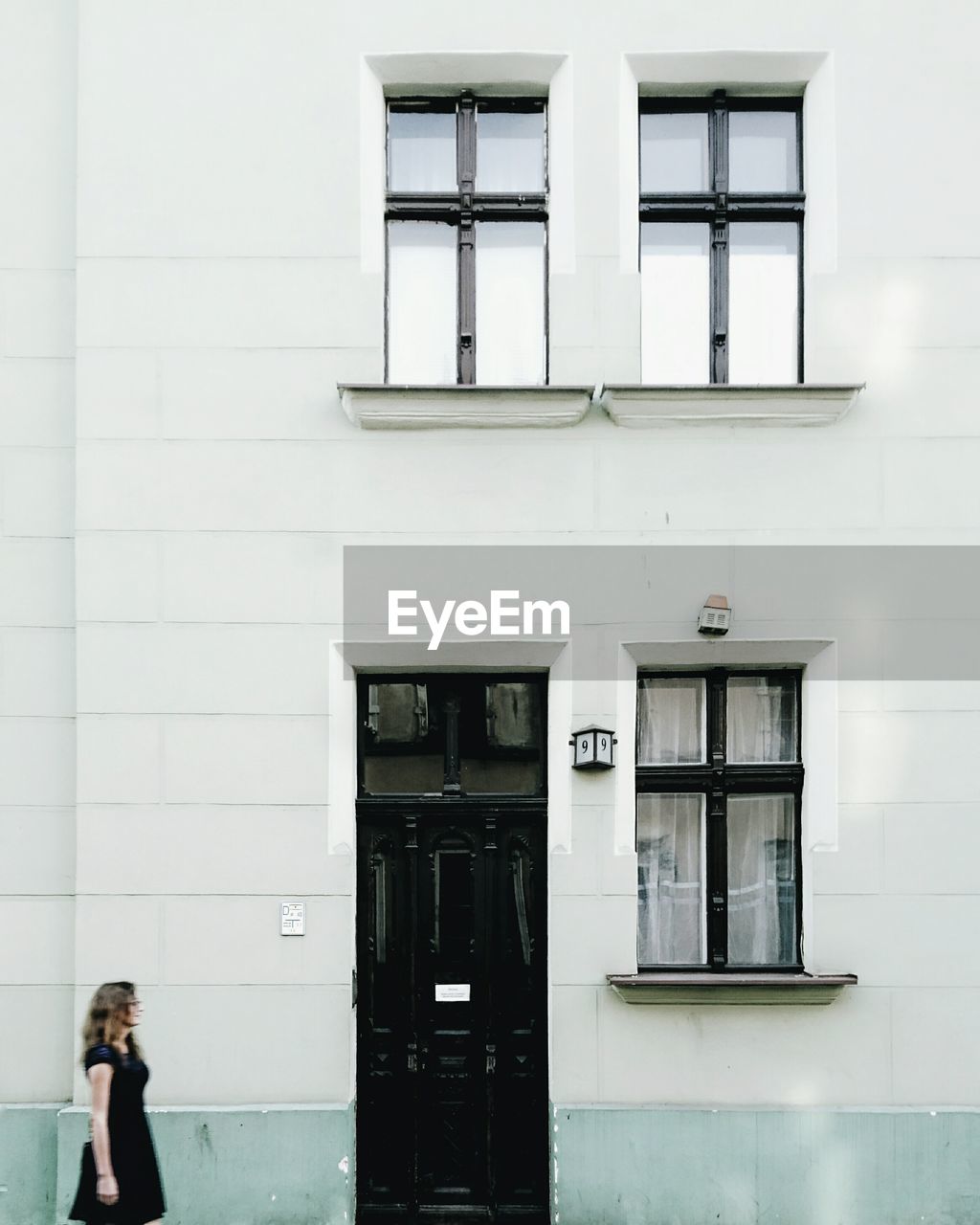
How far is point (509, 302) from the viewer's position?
20.8 ft

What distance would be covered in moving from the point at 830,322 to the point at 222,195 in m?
3.24

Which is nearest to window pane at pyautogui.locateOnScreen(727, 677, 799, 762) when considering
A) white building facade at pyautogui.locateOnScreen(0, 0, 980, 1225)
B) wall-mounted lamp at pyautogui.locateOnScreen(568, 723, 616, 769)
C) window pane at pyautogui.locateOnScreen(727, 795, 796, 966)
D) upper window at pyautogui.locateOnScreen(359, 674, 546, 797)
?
white building facade at pyautogui.locateOnScreen(0, 0, 980, 1225)

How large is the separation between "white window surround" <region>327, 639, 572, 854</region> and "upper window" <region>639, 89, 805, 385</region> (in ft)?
5.40

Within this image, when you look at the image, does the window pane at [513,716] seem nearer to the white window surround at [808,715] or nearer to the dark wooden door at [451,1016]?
the dark wooden door at [451,1016]

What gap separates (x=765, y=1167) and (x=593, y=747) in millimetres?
2249

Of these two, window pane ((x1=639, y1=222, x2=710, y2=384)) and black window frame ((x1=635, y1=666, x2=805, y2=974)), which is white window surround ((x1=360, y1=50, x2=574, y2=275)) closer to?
window pane ((x1=639, y1=222, x2=710, y2=384))

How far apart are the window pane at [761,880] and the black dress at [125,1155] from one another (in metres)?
3.02

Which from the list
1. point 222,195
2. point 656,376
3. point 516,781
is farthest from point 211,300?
point 516,781

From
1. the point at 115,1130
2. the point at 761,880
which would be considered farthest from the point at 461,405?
the point at 115,1130

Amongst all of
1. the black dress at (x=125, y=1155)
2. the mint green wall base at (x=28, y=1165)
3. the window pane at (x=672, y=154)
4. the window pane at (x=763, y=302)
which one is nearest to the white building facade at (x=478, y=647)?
the mint green wall base at (x=28, y=1165)

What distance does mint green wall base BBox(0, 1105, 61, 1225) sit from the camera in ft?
19.4

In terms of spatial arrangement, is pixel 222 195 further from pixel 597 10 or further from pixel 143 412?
pixel 597 10

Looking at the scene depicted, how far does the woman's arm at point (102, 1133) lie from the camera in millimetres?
4602

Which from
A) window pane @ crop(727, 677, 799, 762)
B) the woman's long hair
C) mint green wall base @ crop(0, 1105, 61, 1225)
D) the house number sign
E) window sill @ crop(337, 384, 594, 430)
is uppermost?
window sill @ crop(337, 384, 594, 430)
